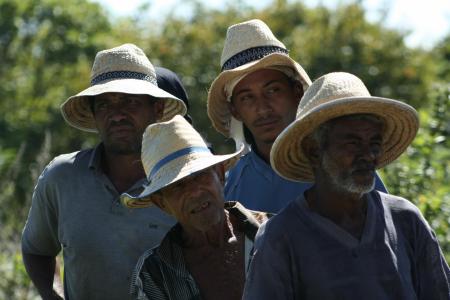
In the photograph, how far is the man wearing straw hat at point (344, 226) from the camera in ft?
13.9

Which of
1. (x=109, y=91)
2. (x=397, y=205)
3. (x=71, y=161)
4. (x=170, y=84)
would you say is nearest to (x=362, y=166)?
(x=397, y=205)

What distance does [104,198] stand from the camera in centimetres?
575

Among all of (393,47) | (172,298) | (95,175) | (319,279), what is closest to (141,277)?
(172,298)

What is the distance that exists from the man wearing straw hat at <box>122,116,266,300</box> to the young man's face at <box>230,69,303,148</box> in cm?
77

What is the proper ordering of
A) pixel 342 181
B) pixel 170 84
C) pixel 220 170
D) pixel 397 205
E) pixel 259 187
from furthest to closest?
1. pixel 170 84
2. pixel 259 187
3. pixel 220 170
4. pixel 397 205
5. pixel 342 181

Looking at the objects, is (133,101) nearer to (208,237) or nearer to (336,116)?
(208,237)

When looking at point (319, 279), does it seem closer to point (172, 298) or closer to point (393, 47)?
point (172, 298)

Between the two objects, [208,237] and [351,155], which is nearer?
[351,155]

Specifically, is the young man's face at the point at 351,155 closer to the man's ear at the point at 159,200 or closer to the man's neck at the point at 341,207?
the man's neck at the point at 341,207

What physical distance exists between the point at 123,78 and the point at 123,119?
12.0 inches

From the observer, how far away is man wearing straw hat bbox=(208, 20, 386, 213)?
5609 mm

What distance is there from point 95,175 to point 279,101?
0.97 metres

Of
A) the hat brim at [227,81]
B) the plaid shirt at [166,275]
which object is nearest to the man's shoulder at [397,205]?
the plaid shirt at [166,275]

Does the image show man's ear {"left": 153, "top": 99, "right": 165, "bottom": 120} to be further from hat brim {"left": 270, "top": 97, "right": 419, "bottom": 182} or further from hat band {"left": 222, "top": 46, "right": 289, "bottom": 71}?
hat brim {"left": 270, "top": 97, "right": 419, "bottom": 182}
